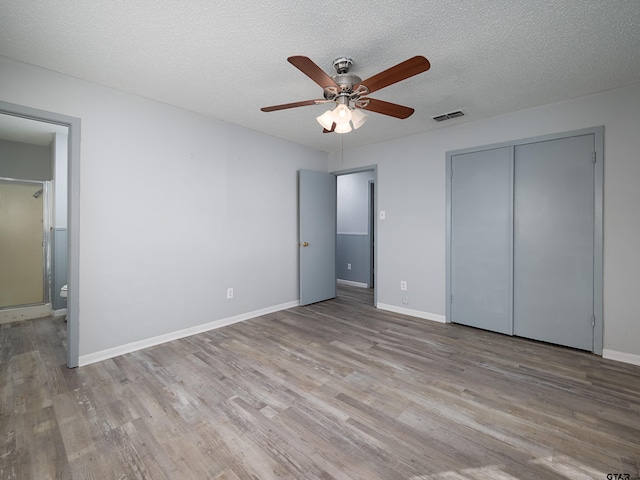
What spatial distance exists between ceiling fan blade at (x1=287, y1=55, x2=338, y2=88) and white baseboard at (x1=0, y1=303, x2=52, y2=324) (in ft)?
15.3

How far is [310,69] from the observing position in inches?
63.6

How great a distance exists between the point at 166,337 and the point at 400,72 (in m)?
3.14

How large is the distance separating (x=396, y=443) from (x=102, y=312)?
8.59 feet

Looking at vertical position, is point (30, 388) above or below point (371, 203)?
below

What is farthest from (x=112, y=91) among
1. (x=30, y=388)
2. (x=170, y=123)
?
(x=30, y=388)

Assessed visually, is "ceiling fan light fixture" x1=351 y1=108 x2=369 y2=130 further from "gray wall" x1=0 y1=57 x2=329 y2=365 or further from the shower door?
the shower door

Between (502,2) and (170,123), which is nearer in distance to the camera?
(502,2)

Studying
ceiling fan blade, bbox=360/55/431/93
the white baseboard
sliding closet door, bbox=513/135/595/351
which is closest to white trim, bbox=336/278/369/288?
sliding closet door, bbox=513/135/595/351

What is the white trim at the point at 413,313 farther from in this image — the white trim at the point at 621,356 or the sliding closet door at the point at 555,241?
the white trim at the point at 621,356

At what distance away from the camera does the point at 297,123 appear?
11.3ft

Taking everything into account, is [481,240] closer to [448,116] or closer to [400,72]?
[448,116]

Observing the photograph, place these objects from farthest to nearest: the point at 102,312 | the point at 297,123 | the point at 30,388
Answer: the point at 297,123, the point at 102,312, the point at 30,388

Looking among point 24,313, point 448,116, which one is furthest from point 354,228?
point 24,313

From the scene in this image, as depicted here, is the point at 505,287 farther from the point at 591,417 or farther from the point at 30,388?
the point at 30,388
